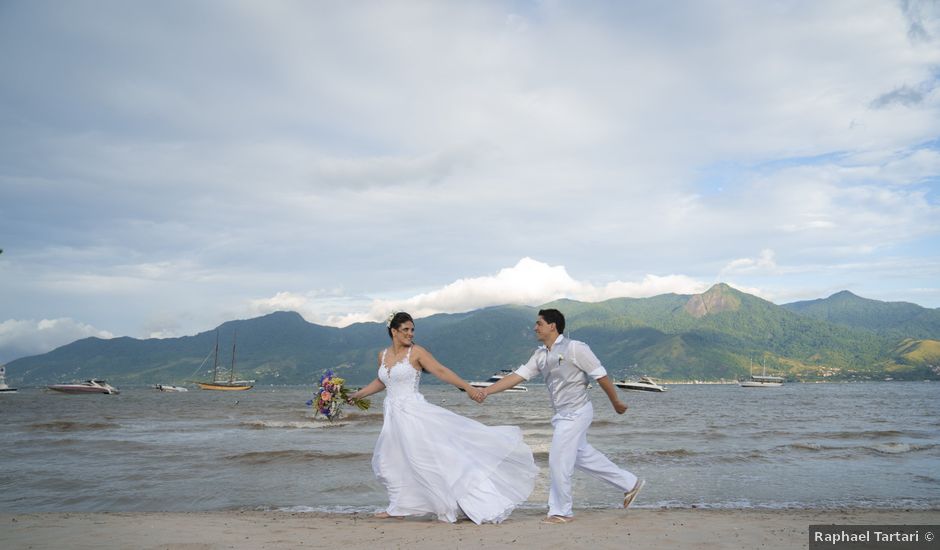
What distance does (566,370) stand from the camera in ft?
25.8

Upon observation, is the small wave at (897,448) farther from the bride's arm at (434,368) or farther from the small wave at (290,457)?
the bride's arm at (434,368)

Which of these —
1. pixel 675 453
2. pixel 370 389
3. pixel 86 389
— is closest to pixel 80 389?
pixel 86 389

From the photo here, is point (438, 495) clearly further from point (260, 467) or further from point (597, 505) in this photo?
point (260, 467)

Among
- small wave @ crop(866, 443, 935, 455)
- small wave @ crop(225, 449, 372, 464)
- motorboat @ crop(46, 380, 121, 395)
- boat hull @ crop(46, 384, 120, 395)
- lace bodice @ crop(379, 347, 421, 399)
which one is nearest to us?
lace bodice @ crop(379, 347, 421, 399)

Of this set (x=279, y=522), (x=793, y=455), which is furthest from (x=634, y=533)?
(x=793, y=455)

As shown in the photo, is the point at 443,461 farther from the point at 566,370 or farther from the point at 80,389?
the point at 80,389

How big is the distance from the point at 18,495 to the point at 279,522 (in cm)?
744

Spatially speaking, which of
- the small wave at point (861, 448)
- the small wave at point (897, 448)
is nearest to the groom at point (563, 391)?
the small wave at point (861, 448)

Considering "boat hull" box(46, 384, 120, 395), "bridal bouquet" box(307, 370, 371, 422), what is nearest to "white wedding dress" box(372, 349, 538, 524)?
"bridal bouquet" box(307, 370, 371, 422)

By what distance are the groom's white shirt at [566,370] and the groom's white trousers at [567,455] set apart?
12 cm

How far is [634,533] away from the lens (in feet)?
23.9

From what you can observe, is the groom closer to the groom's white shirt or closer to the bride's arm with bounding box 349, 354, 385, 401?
the groom's white shirt

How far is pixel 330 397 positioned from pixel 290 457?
30.5 ft

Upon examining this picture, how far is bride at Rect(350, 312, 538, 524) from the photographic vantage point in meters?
Answer: 7.89
